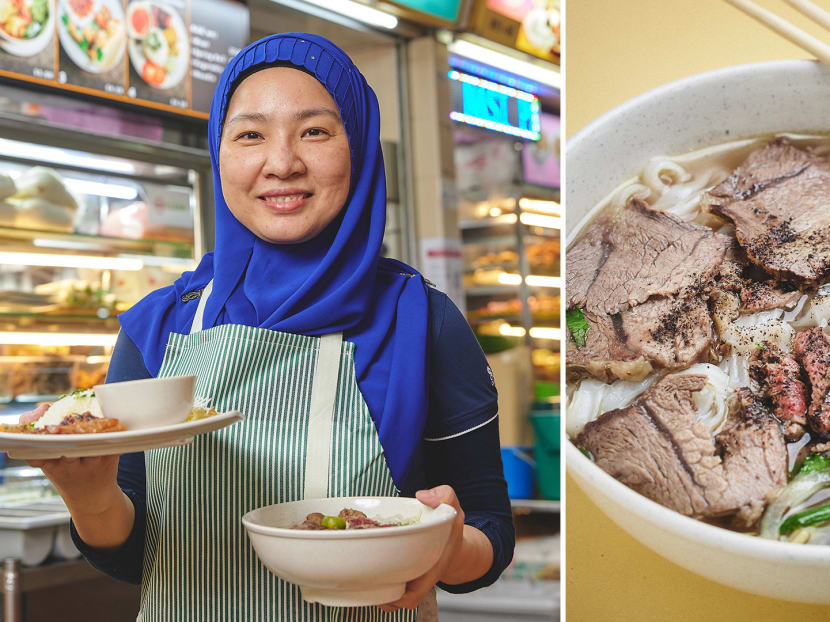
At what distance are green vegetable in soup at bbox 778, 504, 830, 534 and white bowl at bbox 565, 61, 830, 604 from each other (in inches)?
1.6

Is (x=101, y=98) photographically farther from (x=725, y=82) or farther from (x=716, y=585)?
(x=716, y=585)

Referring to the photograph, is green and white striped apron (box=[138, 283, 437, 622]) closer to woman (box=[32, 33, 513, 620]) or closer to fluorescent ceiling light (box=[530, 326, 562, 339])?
woman (box=[32, 33, 513, 620])

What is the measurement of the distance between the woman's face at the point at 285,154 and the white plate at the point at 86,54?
6.55 feet

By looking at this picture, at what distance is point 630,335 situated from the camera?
3.93 ft

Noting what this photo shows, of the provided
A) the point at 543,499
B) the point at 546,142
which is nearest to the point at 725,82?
the point at 543,499

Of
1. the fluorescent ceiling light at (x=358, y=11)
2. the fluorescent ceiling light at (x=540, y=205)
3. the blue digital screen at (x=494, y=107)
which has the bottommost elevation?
the fluorescent ceiling light at (x=540, y=205)

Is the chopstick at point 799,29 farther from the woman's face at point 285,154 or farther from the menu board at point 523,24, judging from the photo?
the menu board at point 523,24

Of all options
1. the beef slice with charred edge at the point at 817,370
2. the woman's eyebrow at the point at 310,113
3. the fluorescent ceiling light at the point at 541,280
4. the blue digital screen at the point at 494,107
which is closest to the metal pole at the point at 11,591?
the woman's eyebrow at the point at 310,113

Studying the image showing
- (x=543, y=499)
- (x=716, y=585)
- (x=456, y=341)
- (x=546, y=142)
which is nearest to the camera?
(x=716, y=585)

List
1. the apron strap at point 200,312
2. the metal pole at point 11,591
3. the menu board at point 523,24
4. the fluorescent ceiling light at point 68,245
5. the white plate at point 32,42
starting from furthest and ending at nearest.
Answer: the menu board at point 523,24
the fluorescent ceiling light at point 68,245
the white plate at point 32,42
the metal pole at point 11,591
the apron strap at point 200,312

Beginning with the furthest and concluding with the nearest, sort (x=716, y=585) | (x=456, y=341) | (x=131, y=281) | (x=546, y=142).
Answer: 1. (x=546, y=142)
2. (x=131, y=281)
3. (x=456, y=341)
4. (x=716, y=585)

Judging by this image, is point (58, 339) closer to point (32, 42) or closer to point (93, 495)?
point (32, 42)

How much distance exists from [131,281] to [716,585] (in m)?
2.64

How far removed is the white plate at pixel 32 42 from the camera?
9.02 ft
